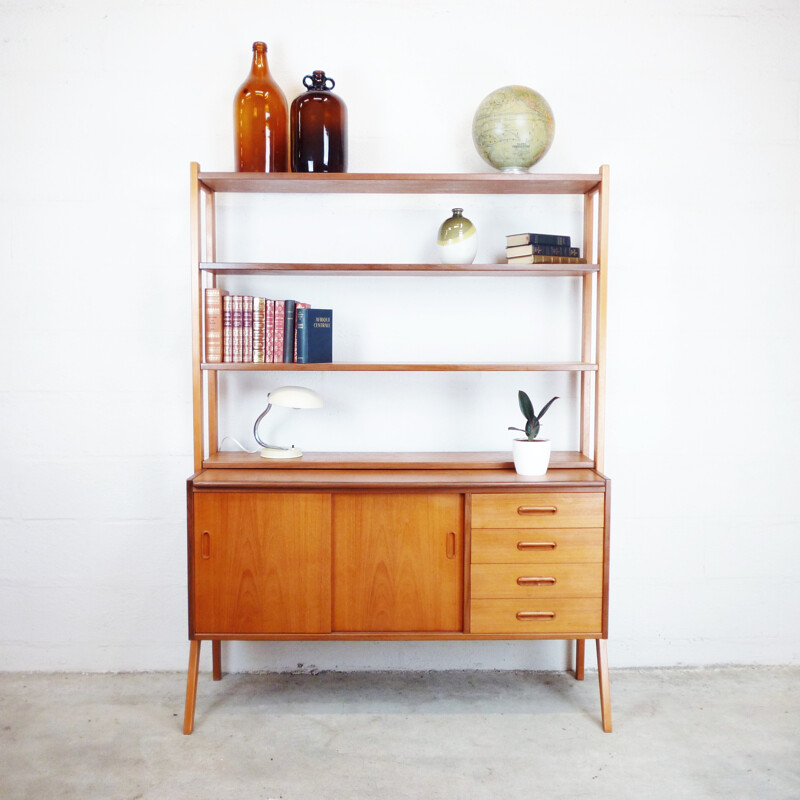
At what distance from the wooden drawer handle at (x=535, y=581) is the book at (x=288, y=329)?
1.07 metres

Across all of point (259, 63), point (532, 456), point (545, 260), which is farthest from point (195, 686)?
point (259, 63)

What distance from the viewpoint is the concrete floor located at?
6.55 feet

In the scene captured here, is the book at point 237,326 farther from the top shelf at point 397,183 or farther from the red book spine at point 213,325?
the top shelf at point 397,183

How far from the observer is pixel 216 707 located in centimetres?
244

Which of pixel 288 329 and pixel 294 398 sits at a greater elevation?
pixel 288 329

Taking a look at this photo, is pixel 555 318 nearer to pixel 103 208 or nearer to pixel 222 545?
pixel 222 545

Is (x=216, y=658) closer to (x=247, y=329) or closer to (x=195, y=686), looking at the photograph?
(x=195, y=686)

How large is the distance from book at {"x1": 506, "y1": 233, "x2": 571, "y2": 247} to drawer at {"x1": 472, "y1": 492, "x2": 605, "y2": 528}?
2.81 feet

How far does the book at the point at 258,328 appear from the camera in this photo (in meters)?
2.41

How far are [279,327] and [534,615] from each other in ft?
4.24

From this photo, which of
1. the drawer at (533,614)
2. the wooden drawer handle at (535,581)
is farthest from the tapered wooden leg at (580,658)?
the wooden drawer handle at (535,581)

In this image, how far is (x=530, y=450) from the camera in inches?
92.4

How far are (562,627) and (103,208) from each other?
2.24 m

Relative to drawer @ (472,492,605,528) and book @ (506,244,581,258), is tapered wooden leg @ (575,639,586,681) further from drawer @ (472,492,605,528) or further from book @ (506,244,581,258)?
book @ (506,244,581,258)
